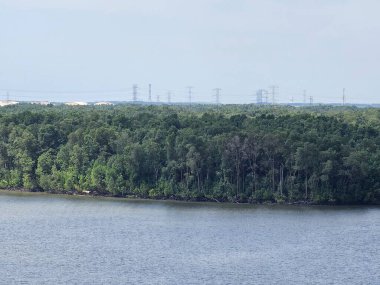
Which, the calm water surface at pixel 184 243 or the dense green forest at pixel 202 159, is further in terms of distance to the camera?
the dense green forest at pixel 202 159

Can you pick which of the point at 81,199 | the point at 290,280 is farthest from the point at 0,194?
the point at 290,280

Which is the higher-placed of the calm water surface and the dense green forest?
the dense green forest

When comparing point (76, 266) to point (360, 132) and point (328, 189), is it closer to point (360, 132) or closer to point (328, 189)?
point (328, 189)

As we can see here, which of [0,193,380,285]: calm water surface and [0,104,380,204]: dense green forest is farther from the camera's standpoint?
[0,104,380,204]: dense green forest

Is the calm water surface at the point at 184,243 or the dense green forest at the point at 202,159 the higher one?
the dense green forest at the point at 202,159
